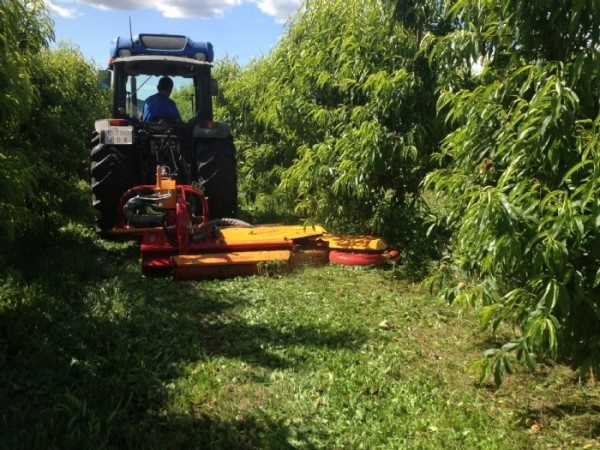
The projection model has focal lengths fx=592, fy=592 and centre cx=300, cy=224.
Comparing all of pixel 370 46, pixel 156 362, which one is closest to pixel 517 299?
pixel 156 362

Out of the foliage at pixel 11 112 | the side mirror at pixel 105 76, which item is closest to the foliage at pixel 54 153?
the side mirror at pixel 105 76

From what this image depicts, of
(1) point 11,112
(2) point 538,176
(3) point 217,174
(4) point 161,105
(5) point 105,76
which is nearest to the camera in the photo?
(2) point 538,176

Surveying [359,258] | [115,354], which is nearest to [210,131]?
[359,258]

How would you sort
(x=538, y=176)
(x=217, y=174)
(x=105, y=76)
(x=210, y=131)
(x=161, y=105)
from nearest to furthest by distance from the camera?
(x=538, y=176) → (x=217, y=174) → (x=210, y=131) → (x=161, y=105) → (x=105, y=76)

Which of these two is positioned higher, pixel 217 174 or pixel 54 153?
pixel 54 153

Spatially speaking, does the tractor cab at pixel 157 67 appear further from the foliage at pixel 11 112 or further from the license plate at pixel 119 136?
the foliage at pixel 11 112

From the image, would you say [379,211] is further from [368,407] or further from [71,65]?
[71,65]

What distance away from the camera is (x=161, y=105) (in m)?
7.23

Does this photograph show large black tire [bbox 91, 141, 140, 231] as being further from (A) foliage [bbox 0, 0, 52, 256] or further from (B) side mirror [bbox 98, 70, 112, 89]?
(A) foliage [bbox 0, 0, 52, 256]

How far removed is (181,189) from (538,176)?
3.70 m

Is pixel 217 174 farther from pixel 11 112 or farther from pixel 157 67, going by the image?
pixel 11 112

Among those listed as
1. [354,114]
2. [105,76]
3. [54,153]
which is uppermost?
[105,76]

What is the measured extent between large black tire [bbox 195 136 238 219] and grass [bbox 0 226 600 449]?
79.5 inches

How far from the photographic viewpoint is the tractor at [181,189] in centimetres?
544
